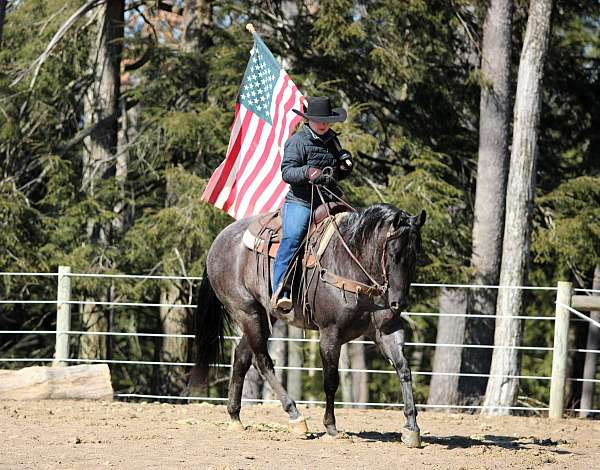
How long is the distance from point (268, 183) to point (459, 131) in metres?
6.02

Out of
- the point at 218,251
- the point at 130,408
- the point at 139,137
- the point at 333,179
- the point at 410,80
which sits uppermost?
the point at 410,80

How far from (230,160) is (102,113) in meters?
6.33

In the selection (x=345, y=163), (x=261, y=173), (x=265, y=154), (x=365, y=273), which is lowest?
(x=365, y=273)

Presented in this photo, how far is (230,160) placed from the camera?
37.2ft

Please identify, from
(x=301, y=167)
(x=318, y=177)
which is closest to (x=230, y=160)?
(x=301, y=167)

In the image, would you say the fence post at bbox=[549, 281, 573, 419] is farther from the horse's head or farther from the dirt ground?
the horse's head

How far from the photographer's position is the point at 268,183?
36.7 feet

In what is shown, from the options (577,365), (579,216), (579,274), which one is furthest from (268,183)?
(577,365)

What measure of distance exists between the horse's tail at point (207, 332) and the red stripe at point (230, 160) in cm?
169

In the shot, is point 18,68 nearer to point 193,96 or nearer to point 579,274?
point 193,96

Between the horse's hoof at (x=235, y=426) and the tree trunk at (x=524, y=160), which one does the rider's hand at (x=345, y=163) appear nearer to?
the horse's hoof at (x=235, y=426)

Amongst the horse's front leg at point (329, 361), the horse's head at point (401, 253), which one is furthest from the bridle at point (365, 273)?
the horse's front leg at point (329, 361)

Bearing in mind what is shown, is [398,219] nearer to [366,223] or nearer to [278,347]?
[366,223]

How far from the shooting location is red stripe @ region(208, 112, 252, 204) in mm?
11227
